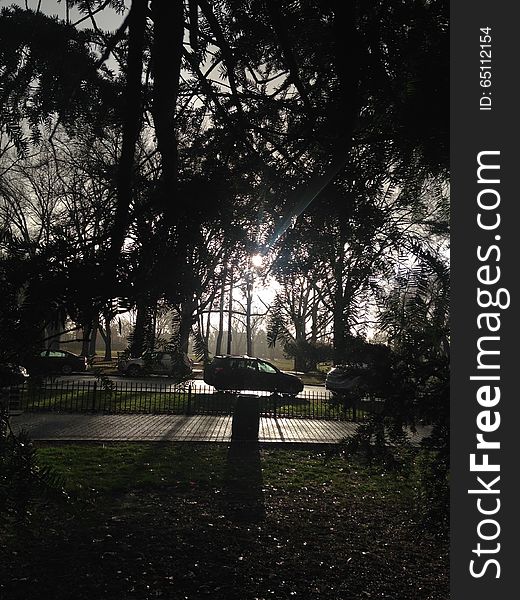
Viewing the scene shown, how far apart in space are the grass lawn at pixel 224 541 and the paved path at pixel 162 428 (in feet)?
8.89

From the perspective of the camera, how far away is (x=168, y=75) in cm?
239

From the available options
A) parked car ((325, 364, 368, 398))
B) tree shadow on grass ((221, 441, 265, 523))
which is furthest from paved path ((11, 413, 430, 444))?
parked car ((325, 364, 368, 398))

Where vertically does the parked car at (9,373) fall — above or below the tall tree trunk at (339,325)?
below

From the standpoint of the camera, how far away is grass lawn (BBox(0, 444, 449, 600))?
4285 mm

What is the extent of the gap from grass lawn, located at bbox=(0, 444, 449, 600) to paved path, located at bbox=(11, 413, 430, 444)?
2.71 metres

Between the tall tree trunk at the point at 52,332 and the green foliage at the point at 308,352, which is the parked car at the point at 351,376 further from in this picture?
the tall tree trunk at the point at 52,332

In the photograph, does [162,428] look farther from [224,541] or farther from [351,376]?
[351,376]

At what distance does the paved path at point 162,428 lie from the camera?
36.7 feet

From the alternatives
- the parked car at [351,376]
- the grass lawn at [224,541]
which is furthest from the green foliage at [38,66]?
the grass lawn at [224,541]

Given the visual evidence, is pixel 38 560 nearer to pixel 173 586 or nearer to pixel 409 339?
pixel 173 586

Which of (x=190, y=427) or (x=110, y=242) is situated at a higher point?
(x=110, y=242)

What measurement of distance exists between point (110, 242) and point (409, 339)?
3.99ft

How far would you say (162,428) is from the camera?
12531 mm

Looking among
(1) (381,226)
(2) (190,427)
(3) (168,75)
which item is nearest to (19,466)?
(1) (381,226)
